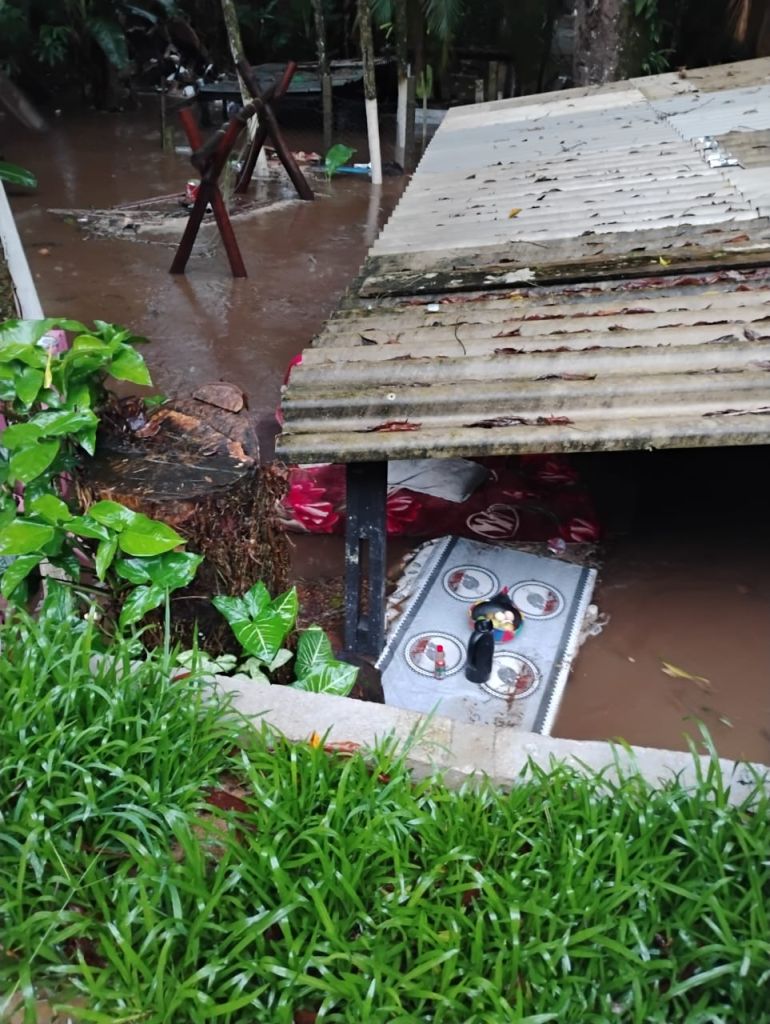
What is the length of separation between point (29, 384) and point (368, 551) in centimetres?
131

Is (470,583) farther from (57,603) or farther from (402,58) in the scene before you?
(402,58)

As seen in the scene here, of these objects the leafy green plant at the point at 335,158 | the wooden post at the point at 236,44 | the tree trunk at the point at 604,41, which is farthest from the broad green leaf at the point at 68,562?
the leafy green plant at the point at 335,158

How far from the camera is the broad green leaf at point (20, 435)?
2.43m

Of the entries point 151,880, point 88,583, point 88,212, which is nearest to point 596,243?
point 88,583

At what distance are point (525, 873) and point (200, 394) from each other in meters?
2.05

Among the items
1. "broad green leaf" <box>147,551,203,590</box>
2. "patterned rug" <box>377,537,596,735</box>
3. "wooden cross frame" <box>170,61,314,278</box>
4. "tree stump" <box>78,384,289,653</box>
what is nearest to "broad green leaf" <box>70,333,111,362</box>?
"tree stump" <box>78,384,289,653</box>

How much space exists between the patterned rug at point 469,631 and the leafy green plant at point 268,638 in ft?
1.57

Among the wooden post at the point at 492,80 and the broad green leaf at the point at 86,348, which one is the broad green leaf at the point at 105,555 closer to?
the broad green leaf at the point at 86,348

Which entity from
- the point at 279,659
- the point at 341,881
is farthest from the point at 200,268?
the point at 341,881

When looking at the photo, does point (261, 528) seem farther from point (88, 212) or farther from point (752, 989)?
point (88, 212)

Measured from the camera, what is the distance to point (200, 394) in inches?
121

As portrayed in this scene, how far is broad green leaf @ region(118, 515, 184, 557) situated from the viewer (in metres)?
2.34

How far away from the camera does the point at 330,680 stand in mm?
2768

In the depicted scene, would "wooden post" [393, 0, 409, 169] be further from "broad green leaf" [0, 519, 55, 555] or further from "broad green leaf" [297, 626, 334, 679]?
"broad green leaf" [0, 519, 55, 555]
